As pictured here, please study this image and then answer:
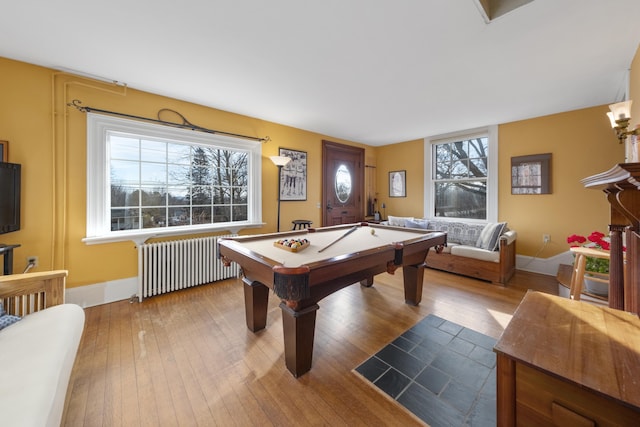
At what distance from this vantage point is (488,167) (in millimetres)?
4094

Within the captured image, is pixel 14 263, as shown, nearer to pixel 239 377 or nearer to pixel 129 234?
pixel 129 234

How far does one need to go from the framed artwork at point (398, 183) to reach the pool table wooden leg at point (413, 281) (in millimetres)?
2999

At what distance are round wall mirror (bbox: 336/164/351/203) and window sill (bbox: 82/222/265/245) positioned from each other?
2117 millimetres

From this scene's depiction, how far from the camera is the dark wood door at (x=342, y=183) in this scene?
4762 millimetres

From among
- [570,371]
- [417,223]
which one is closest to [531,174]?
[417,223]

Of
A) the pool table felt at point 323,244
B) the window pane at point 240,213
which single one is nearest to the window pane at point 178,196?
the window pane at point 240,213

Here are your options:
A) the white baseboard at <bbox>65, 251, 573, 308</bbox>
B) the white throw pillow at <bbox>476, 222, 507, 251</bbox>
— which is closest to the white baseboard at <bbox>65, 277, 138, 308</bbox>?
the white baseboard at <bbox>65, 251, 573, 308</bbox>

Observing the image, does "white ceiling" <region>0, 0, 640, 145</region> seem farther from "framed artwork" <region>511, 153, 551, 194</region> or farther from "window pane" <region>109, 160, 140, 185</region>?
"window pane" <region>109, 160, 140, 185</region>

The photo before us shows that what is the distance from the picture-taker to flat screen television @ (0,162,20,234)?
1938 millimetres

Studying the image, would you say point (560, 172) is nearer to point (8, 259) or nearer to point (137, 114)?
point (137, 114)

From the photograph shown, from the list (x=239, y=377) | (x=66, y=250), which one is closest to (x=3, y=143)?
(x=66, y=250)

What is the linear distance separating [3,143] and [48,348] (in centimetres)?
224

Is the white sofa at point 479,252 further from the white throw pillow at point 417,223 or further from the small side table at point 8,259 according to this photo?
the small side table at point 8,259

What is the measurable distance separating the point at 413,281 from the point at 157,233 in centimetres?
301
